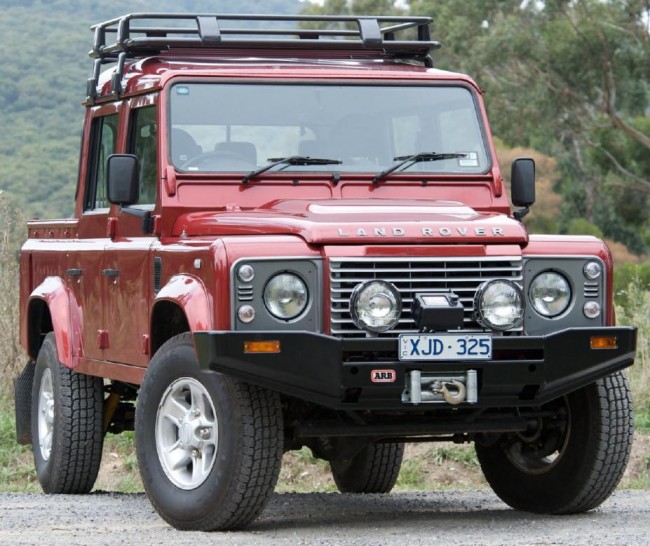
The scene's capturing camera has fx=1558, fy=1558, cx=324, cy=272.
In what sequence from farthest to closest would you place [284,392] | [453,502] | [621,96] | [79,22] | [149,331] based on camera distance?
[79,22]
[621,96]
[453,502]
[149,331]
[284,392]

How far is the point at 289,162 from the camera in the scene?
8.16m

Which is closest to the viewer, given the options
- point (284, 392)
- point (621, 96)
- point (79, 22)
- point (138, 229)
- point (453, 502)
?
point (284, 392)

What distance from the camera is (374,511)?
864 centimetres

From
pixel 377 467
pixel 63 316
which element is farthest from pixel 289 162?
pixel 377 467

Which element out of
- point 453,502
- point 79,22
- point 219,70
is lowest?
point 453,502

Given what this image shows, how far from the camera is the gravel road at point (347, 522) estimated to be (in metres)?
6.91

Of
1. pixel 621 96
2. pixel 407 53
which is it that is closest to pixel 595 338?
pixel 407 53

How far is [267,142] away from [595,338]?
2112mm

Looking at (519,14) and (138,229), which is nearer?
(138,229)

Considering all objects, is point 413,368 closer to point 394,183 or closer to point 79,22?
point 394,183

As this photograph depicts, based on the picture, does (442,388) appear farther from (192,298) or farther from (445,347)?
(192,298)

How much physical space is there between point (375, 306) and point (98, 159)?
309 centimetres

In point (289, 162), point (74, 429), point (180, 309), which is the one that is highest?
point (289, 162)

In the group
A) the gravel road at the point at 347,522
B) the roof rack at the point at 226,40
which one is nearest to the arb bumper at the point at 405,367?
the gravel road at the point at 347,522
